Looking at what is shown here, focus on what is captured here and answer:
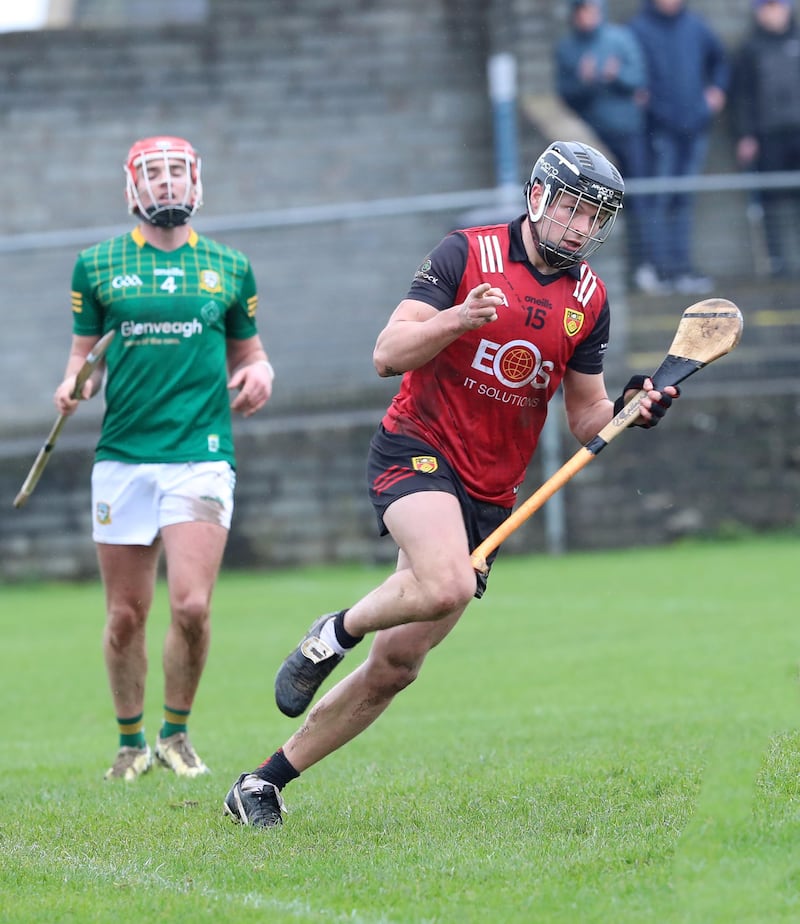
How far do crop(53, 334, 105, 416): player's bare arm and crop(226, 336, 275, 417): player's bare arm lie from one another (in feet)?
2.10

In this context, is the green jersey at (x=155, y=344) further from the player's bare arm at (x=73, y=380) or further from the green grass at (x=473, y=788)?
the green grass at (x=473, y=788)

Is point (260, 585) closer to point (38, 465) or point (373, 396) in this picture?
point (373, 396)

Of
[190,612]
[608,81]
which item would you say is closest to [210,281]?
[190,612]

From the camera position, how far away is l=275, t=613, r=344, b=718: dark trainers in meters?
5.68

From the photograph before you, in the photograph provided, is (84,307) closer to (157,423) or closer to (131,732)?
(157,423)

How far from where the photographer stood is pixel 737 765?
225 inches

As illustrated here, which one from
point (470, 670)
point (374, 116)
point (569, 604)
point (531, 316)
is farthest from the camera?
point (374, 116)

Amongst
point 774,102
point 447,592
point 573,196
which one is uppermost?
point 774,102

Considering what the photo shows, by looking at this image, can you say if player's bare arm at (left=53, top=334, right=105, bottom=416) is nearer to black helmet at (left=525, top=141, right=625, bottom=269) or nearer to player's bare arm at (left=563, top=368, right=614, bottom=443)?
player's bare arm at (left=563, top=368, right=614, bottom=443)

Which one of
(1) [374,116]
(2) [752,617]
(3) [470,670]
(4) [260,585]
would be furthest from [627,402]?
(1) [374,116]

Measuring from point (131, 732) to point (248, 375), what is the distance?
1.79m

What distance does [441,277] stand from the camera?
577cm

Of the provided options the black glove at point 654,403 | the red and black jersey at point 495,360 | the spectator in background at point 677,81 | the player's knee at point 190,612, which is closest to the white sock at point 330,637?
the red and black jersey at point 495,360

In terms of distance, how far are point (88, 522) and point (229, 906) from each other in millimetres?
13272
